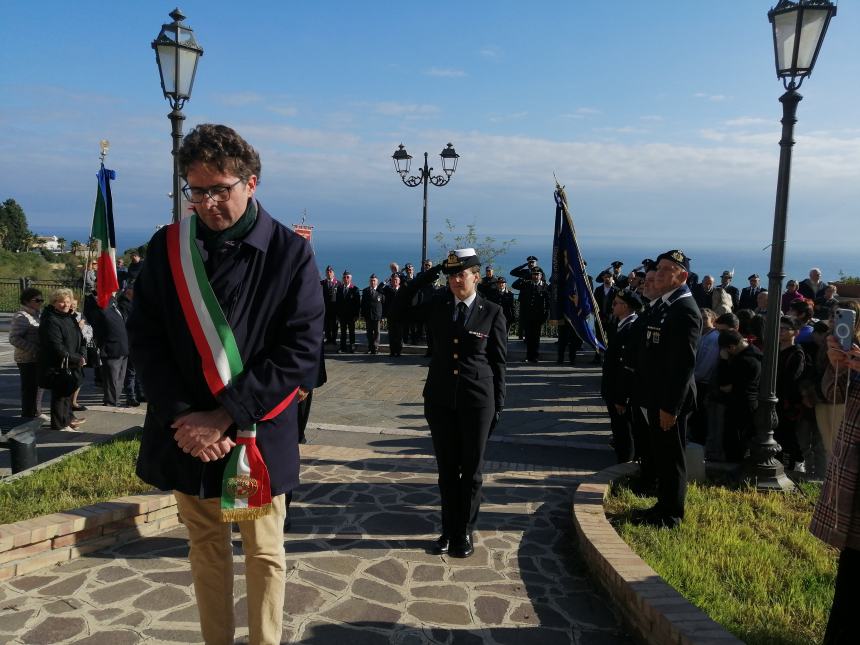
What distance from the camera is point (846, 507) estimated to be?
2928 millimetres

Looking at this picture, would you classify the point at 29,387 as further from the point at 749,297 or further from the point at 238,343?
the point at 749,297

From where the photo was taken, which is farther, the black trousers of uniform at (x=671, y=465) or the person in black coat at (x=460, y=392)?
the black trousers of uniform at (x=671, y=465)

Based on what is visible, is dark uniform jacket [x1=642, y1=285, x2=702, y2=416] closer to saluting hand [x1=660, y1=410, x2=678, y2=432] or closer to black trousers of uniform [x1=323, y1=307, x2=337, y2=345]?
saluting hand [x1=660, y1=410, x2=678, y2=432]

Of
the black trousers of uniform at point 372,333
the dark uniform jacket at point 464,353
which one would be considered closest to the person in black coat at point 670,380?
the dark uniform jacket at point 464,353

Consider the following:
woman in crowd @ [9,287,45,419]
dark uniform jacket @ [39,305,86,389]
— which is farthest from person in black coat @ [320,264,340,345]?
dark uniform jacket @ [39,305,86,389]

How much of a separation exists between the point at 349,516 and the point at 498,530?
1162 mm

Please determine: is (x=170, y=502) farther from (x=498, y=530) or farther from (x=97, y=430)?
(x=97, y=430)

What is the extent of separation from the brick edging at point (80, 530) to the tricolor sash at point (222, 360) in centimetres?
225

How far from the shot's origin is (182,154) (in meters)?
2.74

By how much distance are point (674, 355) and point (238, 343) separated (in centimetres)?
329

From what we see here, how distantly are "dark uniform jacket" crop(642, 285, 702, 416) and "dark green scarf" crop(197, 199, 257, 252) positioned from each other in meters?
3.25

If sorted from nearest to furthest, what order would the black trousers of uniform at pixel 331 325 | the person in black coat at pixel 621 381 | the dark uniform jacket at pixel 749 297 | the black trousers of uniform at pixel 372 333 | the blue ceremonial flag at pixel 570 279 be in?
the person in black coat at pixel 621 381 < the blue ceremonial flag at pixel 570 279 < the dark uniform jacket at pixel 749 297 < the black trousers of uniform at pixel 372 333 < the black trousers of uniform at pixel 331 325

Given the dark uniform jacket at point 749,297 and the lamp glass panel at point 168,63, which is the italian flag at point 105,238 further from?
the dark uniform jacket at point 749,297

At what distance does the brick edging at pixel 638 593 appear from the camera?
3354mm
